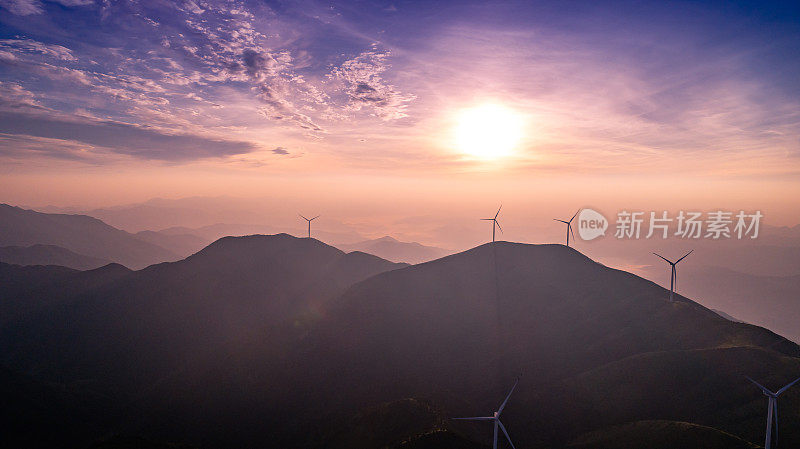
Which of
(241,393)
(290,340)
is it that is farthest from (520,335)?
(241,393)

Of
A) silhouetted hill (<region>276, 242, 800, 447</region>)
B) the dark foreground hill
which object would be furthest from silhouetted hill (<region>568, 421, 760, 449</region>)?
silhouetted hill (<region>276, 242, 800, 447</region>)

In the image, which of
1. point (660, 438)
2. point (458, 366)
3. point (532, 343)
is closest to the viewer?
point (660, 438)

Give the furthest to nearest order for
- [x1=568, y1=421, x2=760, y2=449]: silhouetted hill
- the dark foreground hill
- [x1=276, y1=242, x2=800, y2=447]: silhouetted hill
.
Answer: [x1=276, y1=242, x2=800, y2=447]: silhouetted hill
the dark foreground hill
[x1=568, y1=421, x2=760, y2=449]: silhouetted hill

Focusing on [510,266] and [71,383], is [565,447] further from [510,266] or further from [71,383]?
[71,383]

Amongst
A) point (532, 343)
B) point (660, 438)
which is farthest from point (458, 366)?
Answer: point (660, 438)

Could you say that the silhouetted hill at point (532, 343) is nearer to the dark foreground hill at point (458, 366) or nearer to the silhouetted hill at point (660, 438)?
the dark foreground hill at point (458, 366)

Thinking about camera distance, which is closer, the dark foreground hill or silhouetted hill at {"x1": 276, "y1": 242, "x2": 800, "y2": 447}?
the dark foreground hill

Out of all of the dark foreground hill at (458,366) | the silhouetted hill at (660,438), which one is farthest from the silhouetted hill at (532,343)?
the silhouetted hill at (660,438)

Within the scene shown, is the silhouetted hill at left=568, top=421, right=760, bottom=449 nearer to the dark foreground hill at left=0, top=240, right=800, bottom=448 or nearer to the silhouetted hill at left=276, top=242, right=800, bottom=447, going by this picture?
the dark foreground hill at left=0, top=240, right=800, bottom=448

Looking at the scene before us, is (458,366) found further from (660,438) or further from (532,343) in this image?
(660,438)
